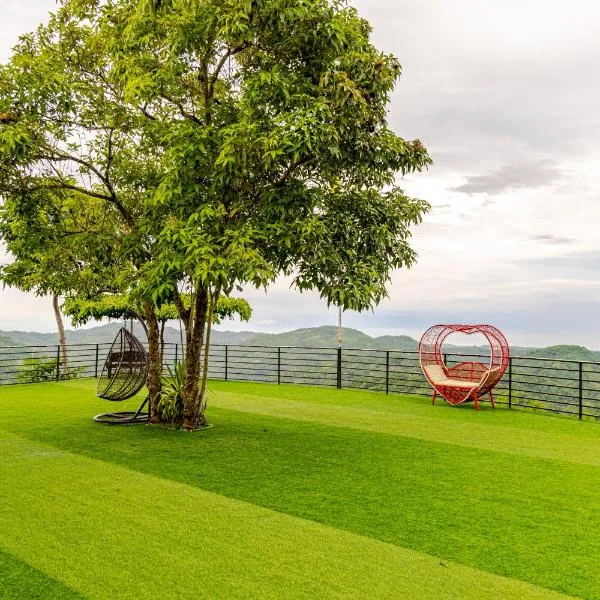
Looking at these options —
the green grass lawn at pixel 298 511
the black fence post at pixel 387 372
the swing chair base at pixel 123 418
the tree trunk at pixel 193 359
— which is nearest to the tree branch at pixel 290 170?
the tree trunk at pixel 193 359

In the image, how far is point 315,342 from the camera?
31.0 meters

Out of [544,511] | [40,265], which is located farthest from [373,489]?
[40,265]

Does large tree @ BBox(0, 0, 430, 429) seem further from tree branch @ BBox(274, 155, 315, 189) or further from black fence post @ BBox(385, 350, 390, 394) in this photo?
black fence post @ BBox(385, 350, 390, 394)

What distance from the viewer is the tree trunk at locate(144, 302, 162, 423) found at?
9.03 m

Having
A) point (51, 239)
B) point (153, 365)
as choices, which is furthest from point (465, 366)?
point (51, 239)

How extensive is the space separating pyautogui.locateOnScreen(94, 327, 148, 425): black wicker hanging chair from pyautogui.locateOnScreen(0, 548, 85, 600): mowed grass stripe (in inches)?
198

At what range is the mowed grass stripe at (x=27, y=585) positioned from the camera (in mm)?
3377

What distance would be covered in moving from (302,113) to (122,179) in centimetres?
337

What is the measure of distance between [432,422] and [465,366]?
2.86 meters

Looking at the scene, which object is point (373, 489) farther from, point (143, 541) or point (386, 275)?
point (386, 275)

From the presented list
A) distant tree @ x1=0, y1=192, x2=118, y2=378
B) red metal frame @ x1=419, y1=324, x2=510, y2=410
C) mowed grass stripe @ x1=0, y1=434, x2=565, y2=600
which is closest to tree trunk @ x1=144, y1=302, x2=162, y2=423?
distant tree @ x1=0, y1=192, x2=118, y2=378

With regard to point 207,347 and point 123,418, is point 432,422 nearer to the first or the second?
point 207,347

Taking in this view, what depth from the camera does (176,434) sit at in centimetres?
822

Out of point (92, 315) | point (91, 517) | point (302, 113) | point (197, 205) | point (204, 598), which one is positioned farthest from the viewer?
point (92, 315)
